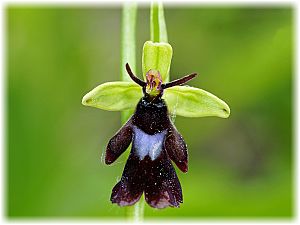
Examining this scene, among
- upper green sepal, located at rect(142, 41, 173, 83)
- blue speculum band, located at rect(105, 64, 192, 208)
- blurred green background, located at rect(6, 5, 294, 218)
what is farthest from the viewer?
blurred green background, located at rect(6, 5, 294, 218)

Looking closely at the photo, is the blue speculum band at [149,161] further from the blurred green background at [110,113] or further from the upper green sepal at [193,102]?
the blurred green background at [110,113]

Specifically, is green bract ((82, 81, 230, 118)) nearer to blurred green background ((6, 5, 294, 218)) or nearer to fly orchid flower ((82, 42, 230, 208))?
fly orchid flower ((82, 42, 230, 208))

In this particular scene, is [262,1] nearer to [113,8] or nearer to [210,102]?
[113,8]

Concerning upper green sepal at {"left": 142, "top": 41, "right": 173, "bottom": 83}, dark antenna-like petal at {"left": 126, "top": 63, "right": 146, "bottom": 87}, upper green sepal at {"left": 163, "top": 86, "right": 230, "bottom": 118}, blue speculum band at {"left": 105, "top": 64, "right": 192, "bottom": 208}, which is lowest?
blue speculum band at {"left": 105, "top": 64, "right": 192, "bottom": 208}

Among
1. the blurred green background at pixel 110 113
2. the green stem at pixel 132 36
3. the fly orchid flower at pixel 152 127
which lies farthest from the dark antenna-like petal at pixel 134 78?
the blurred green background at pixel 110 113

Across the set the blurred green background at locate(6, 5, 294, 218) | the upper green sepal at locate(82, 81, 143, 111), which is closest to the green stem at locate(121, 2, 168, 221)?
the upper green sepal at locate(82, 81, 143, 111)

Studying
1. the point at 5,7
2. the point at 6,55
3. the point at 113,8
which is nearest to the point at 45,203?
the point at 6,55

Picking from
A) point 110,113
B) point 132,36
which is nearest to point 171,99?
point 132,36

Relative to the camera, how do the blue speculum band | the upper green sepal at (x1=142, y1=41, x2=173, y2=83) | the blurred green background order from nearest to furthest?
1. the blue speculum band
2. the upper green sepal at (x1=142, y1=41, x2=173, y2=83)
3. the blurred green background
